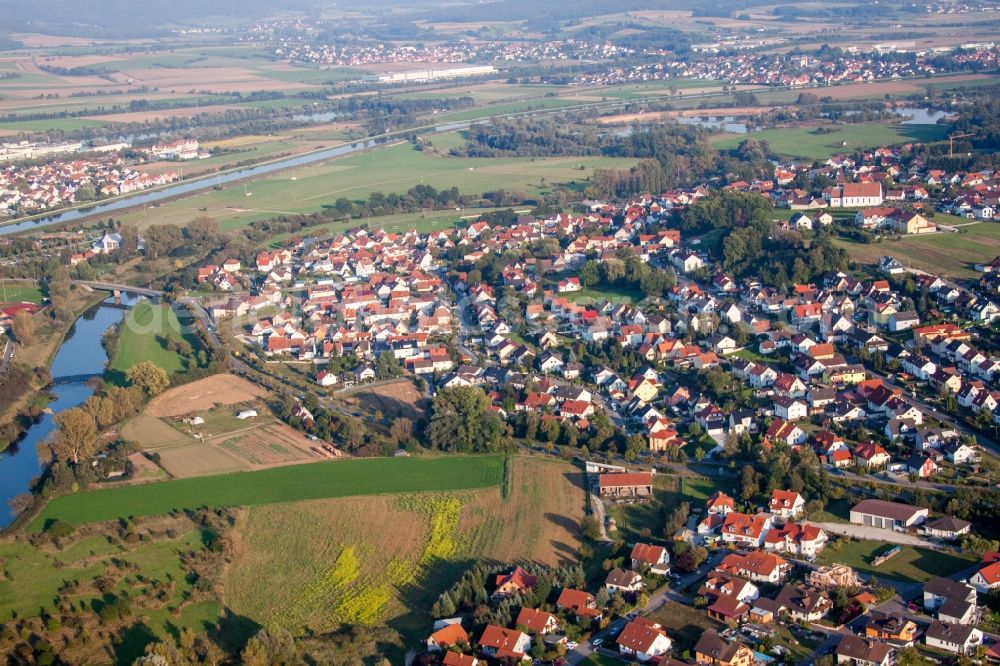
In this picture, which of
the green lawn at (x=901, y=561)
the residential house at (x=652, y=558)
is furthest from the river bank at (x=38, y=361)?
the green lawn at (x=901, y=561)

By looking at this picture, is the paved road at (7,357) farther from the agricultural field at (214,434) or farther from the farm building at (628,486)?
the farm building at (628,486)

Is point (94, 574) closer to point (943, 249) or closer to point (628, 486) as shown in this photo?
point (628, 486)

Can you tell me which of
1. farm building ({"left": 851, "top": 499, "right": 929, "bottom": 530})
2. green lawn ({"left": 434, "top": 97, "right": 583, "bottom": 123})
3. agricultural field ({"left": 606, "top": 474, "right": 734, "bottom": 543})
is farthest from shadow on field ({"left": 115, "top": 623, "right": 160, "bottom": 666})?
green lawn ({"left": 434, "top": 97, "right": 583, "bottom": 123})

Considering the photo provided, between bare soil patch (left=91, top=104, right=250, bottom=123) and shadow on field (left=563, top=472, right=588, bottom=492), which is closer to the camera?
shadow on field (left=563, top=472, right=588, bottom=492)

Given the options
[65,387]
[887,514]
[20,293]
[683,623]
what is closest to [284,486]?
[683,623]

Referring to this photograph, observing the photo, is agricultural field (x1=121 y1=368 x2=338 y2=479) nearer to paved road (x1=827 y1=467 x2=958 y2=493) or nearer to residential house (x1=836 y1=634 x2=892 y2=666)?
paved road (x1=827 y1=467 x2=958 y2=493)
